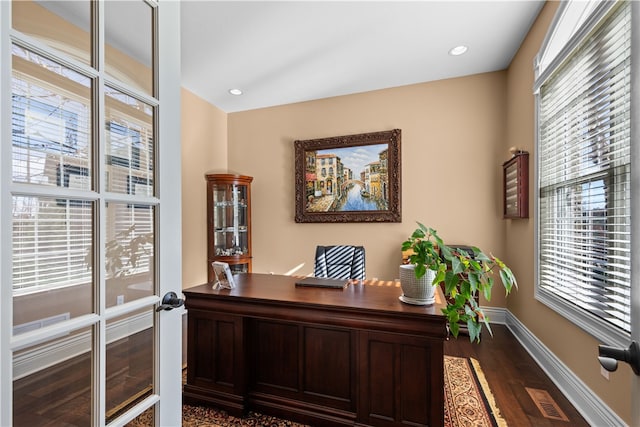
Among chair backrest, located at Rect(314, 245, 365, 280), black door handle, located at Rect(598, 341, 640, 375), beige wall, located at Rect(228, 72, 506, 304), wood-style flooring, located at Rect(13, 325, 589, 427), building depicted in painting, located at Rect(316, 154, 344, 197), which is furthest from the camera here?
building depicted in painting, located at Rect(316, 154, 344, 197)

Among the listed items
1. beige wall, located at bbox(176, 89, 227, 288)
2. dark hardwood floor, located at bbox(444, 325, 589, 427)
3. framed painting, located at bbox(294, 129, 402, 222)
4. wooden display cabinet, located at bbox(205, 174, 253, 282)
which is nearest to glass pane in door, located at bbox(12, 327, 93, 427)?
dark hardwood floor, located at bbox(444, 325, 589, 427)

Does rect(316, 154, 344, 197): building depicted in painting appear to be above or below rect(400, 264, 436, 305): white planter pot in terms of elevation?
above

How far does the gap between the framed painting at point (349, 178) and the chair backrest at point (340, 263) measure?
1079 millimetres

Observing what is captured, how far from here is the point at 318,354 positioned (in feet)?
5.92

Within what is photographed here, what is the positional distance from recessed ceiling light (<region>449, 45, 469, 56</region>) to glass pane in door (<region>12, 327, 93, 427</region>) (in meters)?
3.58

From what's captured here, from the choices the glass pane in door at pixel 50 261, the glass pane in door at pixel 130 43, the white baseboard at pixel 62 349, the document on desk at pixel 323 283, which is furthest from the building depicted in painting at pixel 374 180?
the glass pane in door at pixel 50 261

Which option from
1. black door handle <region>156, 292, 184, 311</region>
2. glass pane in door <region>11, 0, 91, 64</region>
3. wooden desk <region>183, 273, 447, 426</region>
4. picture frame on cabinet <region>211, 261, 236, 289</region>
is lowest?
wooden desk <region>183, 273, 447, 426</region>

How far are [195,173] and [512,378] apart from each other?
159 inches

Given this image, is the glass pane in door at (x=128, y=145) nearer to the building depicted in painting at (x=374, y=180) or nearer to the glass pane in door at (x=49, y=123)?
the glass pane in door at (x=49, y=123)

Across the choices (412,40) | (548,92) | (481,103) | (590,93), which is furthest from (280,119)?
(590,93)

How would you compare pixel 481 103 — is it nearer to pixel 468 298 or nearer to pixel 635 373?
pixel 468 298

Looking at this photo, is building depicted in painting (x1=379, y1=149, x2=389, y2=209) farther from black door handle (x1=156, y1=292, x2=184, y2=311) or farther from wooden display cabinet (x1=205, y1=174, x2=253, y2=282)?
black door handle (x1=156, y1=292, x2=184, y2=311)

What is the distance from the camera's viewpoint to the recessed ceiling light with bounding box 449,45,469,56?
9.78ft

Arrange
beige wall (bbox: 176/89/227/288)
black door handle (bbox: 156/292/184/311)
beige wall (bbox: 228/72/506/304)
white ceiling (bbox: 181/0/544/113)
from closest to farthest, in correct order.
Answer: black door handle (bbox: 156/292/184/311) → white ceiling (bbox: 181/0/544/113) → beige wall (bbox: 228/72/506/304) → beige wall (bbox: 176/89/227/288)
